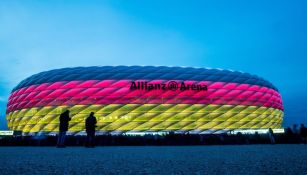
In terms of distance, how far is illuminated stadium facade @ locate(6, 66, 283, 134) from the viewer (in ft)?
136

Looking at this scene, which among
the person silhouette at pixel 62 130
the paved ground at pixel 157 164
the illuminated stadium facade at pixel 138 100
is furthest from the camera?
the illuminated stadium facade at pixel 138 100

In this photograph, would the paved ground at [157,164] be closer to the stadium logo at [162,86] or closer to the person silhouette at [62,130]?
the person silhouette at [62,130]

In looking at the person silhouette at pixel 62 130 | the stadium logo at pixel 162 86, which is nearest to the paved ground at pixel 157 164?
the person silhouette at pixel 62 130

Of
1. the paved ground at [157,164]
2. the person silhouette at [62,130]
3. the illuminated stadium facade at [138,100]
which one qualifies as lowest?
the paved ground at [157,164]

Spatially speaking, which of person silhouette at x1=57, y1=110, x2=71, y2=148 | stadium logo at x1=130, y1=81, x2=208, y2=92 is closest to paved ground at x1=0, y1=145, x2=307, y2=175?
person silhouette at x1=57, y1=110, x2=71, y2=148

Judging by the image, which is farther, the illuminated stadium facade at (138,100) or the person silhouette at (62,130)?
the illuminated stadium facade at (138,100)

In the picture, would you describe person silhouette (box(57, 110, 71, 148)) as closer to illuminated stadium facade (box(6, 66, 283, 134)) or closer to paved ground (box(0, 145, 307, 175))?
paved ground (box(0, 145, 307, 175))

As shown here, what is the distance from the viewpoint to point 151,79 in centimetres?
4206

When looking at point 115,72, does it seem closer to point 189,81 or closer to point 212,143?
point 189,81

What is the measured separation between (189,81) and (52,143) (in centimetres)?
3201

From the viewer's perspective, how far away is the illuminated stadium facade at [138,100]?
4147 cm

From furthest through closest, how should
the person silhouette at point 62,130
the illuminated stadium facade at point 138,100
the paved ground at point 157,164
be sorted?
the illuminated stadium facade at point 138,100
the person silhouette at point 62,130
the paved ground at point 157,164

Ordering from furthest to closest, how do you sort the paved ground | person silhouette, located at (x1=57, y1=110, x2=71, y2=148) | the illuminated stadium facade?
the illuminated stadium facade < person silhouette, located at (x1=57, y1=110, x2=71, y2=148) < the paved ground

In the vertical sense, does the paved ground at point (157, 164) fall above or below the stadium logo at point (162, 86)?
below
